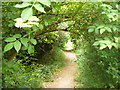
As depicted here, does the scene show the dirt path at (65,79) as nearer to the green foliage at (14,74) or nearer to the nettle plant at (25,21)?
the green foliage at (14,74)

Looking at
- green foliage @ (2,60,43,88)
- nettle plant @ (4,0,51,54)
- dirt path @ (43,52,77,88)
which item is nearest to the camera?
nettle plant @ (4,0,51,54)

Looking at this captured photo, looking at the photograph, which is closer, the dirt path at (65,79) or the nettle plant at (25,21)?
the nettle plant at (25,21)

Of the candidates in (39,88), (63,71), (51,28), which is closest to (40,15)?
(51,28)

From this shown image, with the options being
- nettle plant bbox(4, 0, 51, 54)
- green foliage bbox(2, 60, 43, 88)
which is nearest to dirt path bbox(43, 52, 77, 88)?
green foliage bbox(2, 60, 43, 88)

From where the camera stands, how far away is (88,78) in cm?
371

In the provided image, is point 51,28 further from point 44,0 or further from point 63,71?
point 63,71

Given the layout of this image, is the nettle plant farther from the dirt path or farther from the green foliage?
the dirt path

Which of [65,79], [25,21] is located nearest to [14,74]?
[25,21]

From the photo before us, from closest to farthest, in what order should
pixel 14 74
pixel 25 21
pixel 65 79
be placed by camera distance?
pixel 25 21, pixel 14 74, pixel 65 79

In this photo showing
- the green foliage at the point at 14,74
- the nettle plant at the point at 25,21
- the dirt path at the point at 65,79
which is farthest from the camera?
the dirt path at the point at 65,79

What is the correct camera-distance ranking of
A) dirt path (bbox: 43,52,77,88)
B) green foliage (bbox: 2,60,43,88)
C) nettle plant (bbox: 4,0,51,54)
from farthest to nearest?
dirt path (bbox: 43,52,77,88), green foliage (bbox: 2,60,43,88), nettle plant (bbox: 4,0,51,54)

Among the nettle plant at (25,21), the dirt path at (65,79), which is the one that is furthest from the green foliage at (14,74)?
the dirt path at (65,79)

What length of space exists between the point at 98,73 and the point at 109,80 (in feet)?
0.98

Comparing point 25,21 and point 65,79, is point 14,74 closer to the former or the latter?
point 25,21
